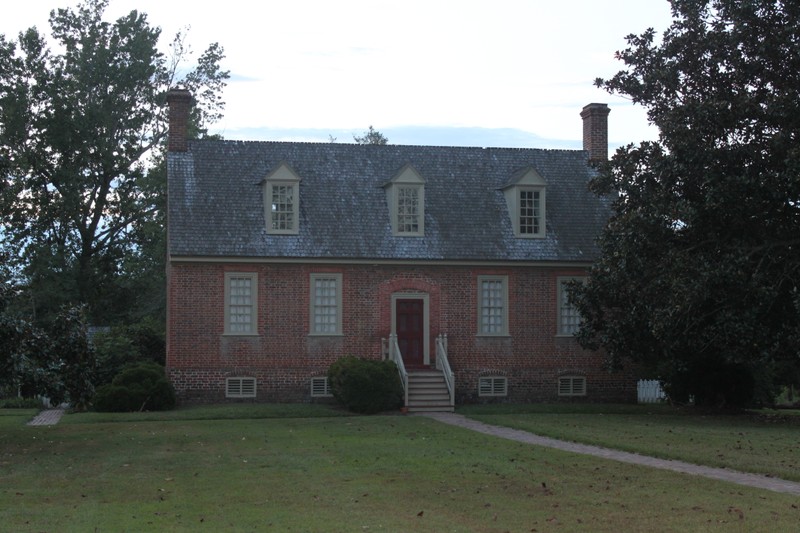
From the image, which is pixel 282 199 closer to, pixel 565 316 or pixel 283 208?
pixel 283 208

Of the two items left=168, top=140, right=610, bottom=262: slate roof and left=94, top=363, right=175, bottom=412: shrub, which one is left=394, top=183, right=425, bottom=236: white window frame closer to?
left=168, top=140, right=610, bottom=262: slate roof

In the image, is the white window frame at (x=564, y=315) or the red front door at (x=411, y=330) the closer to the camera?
the red front door at (x=411, y=330)

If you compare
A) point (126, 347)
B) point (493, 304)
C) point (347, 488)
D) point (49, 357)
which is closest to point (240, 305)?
point (126, 347)

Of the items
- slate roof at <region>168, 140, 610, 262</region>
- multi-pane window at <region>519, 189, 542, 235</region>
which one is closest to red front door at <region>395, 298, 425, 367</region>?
slate roof at <region>168, 140, 610, 262</region>

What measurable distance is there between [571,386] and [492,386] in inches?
101

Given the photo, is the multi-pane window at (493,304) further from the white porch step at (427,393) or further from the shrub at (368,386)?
the shrub at (368,386)

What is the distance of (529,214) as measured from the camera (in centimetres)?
3344

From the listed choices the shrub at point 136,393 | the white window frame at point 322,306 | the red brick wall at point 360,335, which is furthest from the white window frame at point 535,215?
the shrub at point 136,393

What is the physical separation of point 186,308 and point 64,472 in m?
14.8

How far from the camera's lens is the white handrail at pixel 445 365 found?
1186 inches

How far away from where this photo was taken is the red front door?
3209 centimetres

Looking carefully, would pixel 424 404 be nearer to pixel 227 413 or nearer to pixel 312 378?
pixel 312 378

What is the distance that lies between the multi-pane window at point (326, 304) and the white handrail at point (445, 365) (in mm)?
3029

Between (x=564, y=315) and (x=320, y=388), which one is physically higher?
(x=564, y=315)
